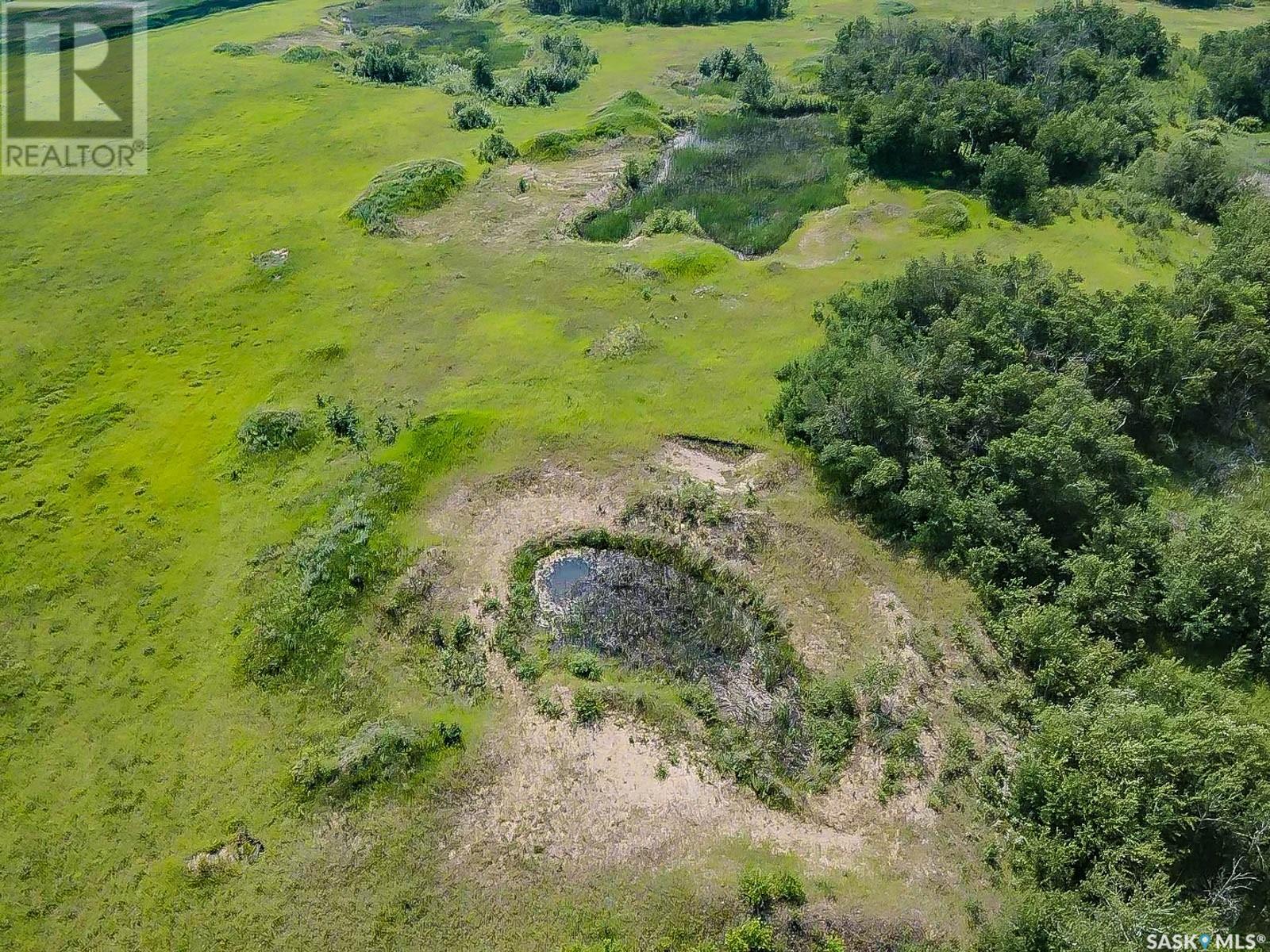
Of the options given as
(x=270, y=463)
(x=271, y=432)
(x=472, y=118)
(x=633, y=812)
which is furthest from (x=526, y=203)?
(x=633, y=812)

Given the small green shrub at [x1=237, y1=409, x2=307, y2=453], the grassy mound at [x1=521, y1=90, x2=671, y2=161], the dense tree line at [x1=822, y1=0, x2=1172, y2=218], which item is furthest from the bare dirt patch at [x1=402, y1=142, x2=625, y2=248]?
the dense tree line at [x1=822, y1=0, x2=1172, y2=218]

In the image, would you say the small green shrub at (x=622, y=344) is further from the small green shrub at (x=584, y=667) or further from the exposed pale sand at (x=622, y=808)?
the exposed pale sand at (x=622, y=808)

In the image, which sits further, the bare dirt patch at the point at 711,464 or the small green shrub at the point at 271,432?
the small green shrub at the point at 271,432

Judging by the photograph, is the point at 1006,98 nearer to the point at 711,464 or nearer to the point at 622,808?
the point at 711,464

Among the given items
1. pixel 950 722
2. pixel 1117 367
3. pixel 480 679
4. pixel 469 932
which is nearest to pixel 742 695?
pixel 950 722

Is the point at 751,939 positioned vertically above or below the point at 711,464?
below

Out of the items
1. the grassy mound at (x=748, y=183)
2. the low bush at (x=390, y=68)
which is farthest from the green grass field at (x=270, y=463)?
the low bush at (x=390, y=68)
